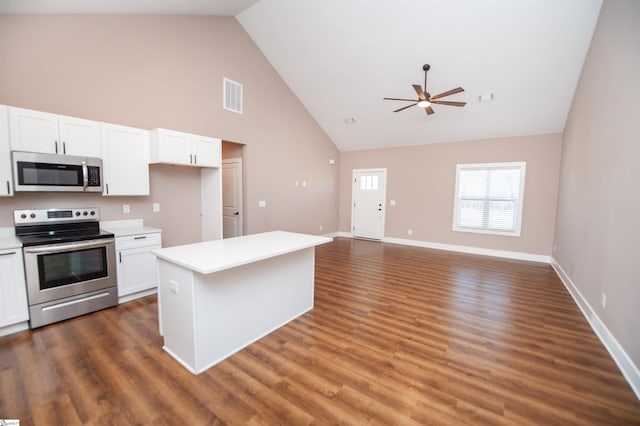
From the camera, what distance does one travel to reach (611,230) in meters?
2.51

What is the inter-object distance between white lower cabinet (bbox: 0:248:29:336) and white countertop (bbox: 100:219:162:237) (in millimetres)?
792

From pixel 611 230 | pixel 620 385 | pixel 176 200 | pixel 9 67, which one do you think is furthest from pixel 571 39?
pixel 9 67

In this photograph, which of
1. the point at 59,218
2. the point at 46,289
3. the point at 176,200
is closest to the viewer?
the point at 46,289

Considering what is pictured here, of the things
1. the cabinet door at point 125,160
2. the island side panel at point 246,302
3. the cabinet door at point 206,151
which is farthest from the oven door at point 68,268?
the island side panel at point 246,302

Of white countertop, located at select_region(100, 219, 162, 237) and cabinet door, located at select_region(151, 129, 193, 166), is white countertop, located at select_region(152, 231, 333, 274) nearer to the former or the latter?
white countertop, located at select_region(100, 219, 162, 237)

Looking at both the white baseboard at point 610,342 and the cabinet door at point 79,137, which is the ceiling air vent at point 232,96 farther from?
the white baseboard at point 610,342

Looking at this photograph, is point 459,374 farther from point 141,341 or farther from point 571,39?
point 571,39

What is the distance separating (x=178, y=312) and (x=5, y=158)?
2.30 m

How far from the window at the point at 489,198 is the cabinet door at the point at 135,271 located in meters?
6.20

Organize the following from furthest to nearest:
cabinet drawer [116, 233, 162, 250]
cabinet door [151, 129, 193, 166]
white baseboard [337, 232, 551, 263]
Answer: white baseboard [337, 232, 551, 263]
cabinet door [151, 129, 193, 166]
cabinet drawer [116, 233, 162, 250]

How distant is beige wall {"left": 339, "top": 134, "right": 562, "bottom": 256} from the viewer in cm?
546

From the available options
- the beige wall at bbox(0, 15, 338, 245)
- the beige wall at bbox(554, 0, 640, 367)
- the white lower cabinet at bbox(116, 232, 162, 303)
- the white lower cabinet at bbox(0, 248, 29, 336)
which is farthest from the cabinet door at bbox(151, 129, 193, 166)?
the beige wall at bbox(554, 0, 640, 367)

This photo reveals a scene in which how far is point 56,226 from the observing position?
2.96 m

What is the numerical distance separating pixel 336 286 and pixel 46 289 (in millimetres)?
3205
